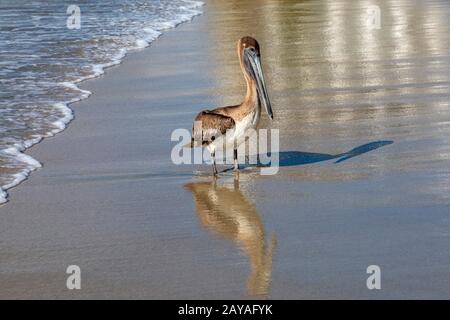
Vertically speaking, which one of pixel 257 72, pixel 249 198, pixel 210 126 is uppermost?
pixel 257 72

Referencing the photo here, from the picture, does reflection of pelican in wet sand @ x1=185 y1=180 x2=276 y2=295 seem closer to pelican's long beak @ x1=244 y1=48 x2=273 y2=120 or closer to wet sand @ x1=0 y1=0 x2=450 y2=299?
wet sand @ x1=0 y1=0 x2=450 y2=299

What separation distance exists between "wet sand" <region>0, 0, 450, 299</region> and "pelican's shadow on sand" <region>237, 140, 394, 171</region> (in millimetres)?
21

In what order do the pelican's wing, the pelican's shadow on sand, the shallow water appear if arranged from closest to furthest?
the shallow water, the pelican's wing, the pelican's shadow on sand

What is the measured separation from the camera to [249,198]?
7258mm

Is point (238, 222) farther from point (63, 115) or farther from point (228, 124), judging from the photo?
point (63, 115)

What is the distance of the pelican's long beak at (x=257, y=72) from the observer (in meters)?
8.21

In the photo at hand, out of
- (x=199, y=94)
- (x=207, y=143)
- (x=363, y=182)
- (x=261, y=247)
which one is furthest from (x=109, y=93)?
(x=261, y=247)

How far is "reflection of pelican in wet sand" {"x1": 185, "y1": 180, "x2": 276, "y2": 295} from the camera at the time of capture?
560cm

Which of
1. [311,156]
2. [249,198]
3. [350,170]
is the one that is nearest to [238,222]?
[249,198]

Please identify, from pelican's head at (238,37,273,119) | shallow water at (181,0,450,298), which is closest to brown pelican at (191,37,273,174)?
pelican's head at (238,37,273,119)

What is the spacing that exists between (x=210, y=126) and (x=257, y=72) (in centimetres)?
66

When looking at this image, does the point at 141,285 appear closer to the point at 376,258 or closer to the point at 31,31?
the point at 376,258

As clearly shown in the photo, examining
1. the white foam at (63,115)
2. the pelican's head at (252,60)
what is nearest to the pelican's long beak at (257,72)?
the pelican's head at (252,60)

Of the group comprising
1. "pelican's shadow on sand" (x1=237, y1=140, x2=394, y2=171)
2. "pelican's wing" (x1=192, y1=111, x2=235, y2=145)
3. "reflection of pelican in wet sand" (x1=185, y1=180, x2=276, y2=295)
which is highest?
"pelican's wing" (x1=192, y1=111, x2=235, y2=145)
